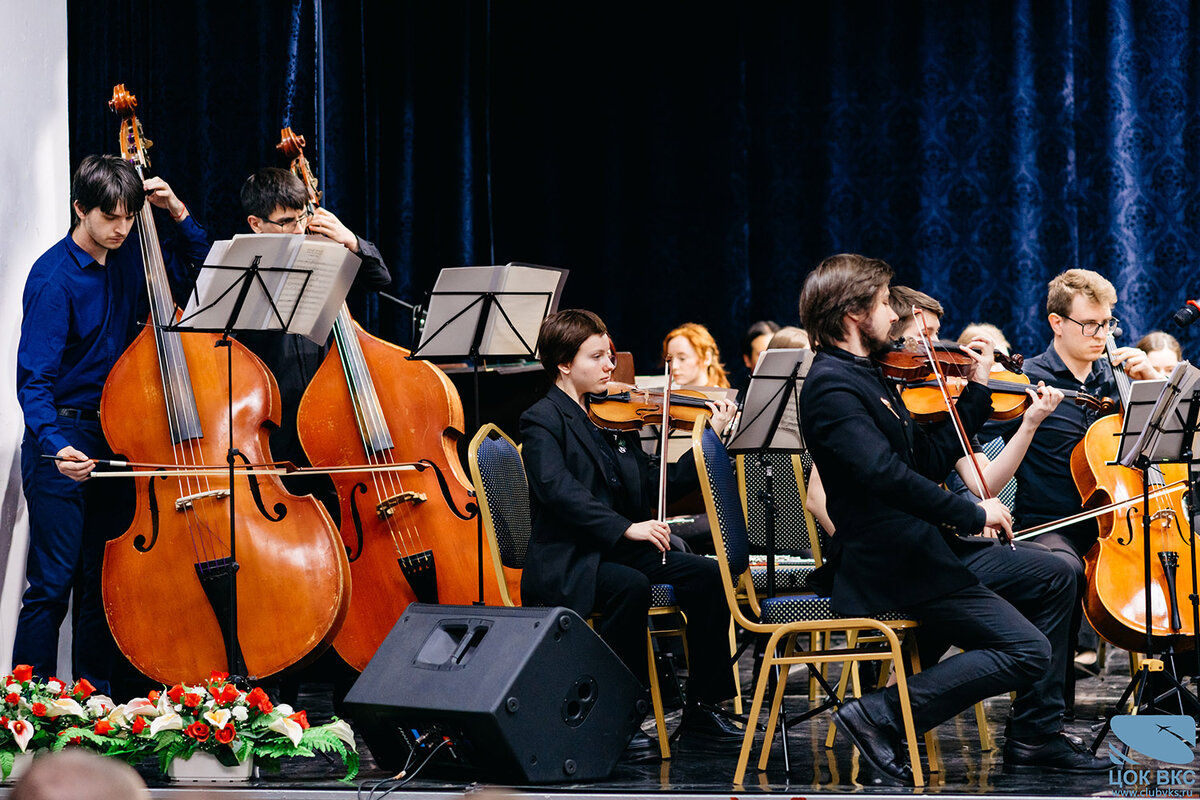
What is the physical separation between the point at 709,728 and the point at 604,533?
623mm

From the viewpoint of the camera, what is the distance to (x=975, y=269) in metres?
6.53

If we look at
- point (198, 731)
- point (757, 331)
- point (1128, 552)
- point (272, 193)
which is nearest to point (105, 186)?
point (272, 193)

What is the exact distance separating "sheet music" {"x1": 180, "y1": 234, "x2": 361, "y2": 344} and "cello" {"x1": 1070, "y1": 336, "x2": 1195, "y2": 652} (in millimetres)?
2125

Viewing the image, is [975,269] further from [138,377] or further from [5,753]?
[5,753]

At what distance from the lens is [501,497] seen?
361 cm

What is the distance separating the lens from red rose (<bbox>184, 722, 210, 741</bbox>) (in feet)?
10.3

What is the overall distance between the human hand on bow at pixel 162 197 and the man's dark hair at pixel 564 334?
1.29 meters

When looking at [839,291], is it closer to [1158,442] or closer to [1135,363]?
[1158,442]

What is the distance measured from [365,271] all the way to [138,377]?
A: 2.83 ft

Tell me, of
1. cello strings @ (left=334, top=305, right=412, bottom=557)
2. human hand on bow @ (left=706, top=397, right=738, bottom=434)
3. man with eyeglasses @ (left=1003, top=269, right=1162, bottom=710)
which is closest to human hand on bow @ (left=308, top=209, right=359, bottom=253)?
cello strings @ (left=334, top=305, right=412, bottom=557)

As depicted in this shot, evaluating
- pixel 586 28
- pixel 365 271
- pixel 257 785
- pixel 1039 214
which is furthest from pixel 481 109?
pixel 257 785

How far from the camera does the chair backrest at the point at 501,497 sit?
3.52 metres

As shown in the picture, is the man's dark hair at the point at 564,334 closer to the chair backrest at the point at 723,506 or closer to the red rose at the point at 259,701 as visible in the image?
the chair backrest at the point at 723,506

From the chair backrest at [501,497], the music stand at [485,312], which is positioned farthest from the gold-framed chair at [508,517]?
the music stand at [485,312]
